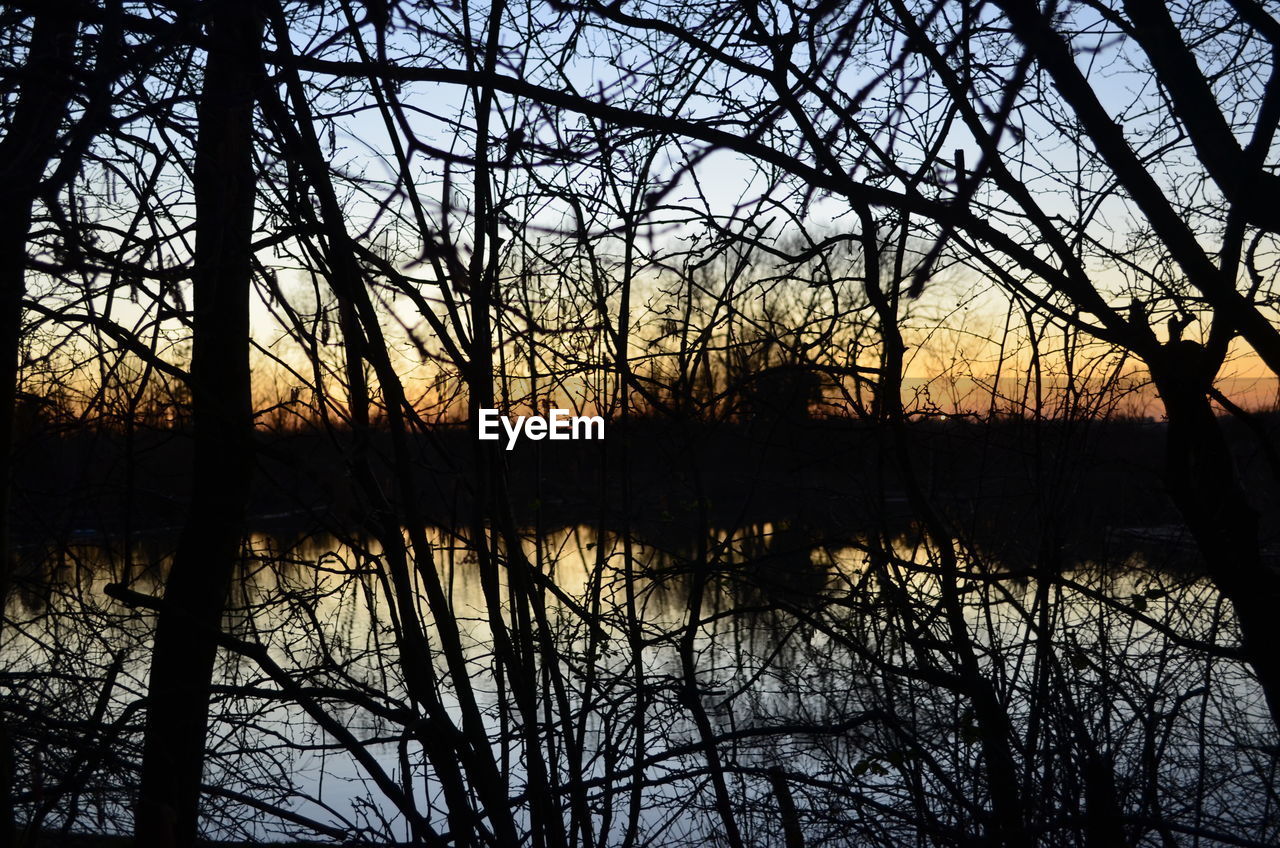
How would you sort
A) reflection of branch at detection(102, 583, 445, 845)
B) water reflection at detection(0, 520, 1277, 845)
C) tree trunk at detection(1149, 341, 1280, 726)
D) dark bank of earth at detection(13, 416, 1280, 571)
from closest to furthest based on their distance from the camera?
1. reflection of branch at detection(102, 583, 445, 845)
2. water reflection at detection(0, 520, 1277, 845)
3. dark bank of earth at detection(13, 416, 1280, 571)
4. tree trunk at detection(1149, 341, 1280, 726)

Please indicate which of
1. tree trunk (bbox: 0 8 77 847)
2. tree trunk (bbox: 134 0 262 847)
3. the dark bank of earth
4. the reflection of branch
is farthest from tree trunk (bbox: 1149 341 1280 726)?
tree trunk (bbox: 0 8 77 847)

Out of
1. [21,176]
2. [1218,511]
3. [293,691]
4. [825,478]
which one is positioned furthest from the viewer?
[825,478]

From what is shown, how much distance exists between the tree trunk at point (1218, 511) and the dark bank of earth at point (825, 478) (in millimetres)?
119

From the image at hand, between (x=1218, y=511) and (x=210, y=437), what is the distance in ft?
10.8

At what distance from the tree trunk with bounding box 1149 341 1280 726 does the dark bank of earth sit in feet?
0.39

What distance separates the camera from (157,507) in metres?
5.02

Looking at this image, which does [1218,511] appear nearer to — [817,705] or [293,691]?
[817,705]

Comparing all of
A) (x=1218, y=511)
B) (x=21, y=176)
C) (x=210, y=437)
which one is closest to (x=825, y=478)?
(x=1218, y=511)

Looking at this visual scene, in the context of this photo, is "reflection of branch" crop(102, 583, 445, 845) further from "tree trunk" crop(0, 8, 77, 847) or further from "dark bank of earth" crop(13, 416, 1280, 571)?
"dark bank of earth" crop(13, 416, 1280, 571)

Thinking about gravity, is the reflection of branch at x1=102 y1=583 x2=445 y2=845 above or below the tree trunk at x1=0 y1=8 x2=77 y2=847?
below

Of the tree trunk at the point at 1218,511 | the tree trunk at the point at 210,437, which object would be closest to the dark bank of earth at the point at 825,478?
the tree trunk at the point at 1218,511

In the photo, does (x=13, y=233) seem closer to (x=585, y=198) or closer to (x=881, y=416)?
(x=585, y=198)

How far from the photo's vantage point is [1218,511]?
3.58m

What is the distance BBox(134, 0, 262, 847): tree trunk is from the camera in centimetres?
183
